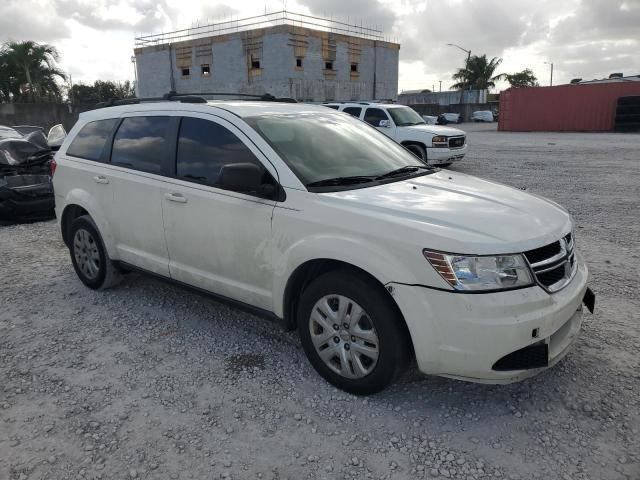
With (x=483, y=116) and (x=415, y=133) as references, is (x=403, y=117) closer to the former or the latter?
(x=415, y=133)

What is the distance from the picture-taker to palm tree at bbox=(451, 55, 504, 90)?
61.4m

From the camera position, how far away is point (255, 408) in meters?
3.08

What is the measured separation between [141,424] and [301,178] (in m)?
1.73

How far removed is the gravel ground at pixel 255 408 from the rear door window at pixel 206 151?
4.11 feet

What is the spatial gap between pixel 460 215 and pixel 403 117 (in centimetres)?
1146

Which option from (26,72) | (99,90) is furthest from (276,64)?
(99,90)

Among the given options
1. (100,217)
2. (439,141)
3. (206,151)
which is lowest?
(100,217)

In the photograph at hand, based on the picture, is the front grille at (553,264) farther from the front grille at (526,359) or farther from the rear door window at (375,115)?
the rear door window at (375,115)

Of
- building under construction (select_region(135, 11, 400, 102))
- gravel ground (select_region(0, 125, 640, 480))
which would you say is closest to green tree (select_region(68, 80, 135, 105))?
building under construction (select_region(135, 11, 400, 102))

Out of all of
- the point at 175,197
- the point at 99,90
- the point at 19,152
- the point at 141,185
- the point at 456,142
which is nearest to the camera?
the point at 175,197

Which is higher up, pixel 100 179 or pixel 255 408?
pixel 100 179

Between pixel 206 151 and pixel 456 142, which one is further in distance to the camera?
pixel 456 142

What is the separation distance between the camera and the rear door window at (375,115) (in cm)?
1363

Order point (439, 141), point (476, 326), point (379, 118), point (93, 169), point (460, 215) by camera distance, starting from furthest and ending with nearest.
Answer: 1. point (379, 118)
2. point (439, 141)
3. point (93, 169)
4. point (460, 215)
5. point (476, 326)
